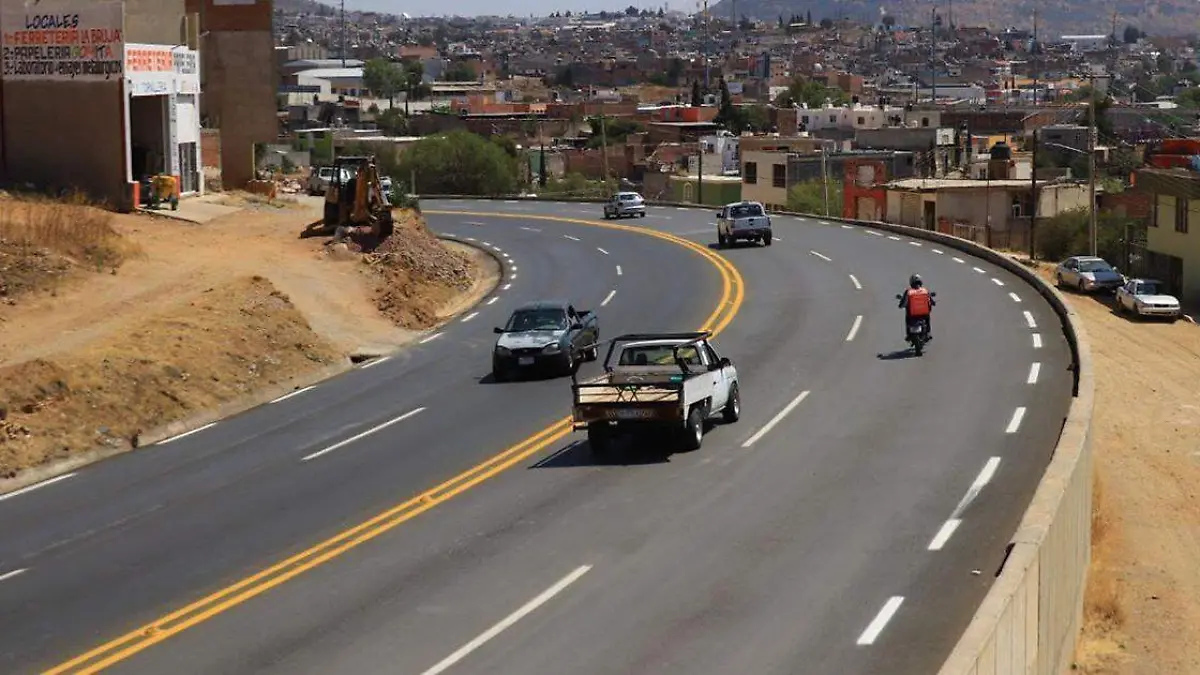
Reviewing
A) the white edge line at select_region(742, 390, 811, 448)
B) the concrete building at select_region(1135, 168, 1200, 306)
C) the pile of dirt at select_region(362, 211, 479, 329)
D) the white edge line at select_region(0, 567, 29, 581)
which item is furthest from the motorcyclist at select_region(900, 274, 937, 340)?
the concrete building at select_region(1135, 168, 1200, 306)

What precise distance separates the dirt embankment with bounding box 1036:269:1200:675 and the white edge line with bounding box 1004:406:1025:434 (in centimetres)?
181

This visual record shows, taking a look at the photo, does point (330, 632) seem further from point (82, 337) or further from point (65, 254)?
point (65, 254)

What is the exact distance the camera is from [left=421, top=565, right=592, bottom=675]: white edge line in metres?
16.4

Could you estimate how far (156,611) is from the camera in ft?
61.9

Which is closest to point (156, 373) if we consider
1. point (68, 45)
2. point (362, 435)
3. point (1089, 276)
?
point (362, 435)

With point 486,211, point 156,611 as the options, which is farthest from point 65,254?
point 486,211

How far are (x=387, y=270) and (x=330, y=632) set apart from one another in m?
30.6

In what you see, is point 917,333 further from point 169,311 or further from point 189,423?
point 169,311

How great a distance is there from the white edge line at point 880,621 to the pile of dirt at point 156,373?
47.3 ft

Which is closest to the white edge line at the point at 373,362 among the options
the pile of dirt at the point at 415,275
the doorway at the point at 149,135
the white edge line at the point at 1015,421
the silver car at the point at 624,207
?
the pile of dirt at the point at 415,275

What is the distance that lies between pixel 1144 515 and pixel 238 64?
165ft

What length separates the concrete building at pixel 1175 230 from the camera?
6450 cm

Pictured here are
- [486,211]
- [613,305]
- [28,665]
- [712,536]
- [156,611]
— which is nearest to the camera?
[28,665]

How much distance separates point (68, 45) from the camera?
53.3 metres
